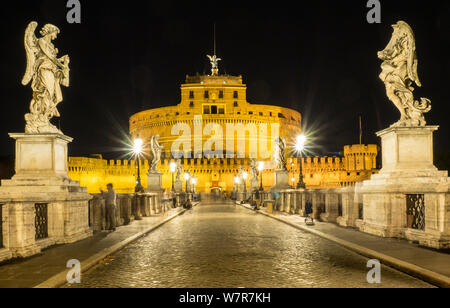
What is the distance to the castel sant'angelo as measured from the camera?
7888cm

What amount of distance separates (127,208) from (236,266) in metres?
9.59

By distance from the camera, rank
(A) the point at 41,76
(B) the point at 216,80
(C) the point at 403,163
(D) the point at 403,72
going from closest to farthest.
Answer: (A) the point at 41,76, (C) the point at 403,163, (D) the point at 403,72, (B) the point at 216,80

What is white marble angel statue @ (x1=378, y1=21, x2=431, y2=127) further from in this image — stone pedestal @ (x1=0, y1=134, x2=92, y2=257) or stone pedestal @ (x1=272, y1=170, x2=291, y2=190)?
stone pedestal @ (x1=272, y1=170, x2=291, y2=190)

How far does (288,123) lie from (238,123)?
43.8ft

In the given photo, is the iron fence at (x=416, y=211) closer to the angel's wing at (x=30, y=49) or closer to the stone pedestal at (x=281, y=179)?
the angel's wing at (x=30, y=49)

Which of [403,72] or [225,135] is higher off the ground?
[225,135]

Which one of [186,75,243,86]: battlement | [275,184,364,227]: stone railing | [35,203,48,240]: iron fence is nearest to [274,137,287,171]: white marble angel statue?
[275,184,364,227]: stone railing

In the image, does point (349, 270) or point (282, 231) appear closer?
point (349, 270)

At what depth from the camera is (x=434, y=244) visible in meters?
8.62

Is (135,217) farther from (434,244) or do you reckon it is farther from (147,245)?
(434,244)

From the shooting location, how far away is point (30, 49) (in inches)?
401

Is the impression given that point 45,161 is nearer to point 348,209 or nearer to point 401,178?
point 401,178

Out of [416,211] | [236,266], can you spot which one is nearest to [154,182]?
[416,211]
